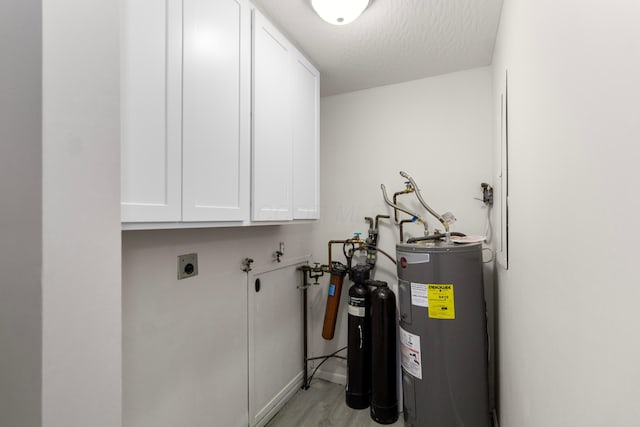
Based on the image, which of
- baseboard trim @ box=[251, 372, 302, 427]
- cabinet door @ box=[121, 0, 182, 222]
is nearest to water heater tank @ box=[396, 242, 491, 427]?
baseboard trim @ box=[251, 372, 302, 427]

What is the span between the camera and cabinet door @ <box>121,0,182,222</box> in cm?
88

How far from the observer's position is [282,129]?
166 cm

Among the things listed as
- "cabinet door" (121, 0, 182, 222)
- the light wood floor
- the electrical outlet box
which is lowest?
the light wood floor

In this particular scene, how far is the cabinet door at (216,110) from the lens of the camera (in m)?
1.09

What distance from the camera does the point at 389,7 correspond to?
1.50 metres

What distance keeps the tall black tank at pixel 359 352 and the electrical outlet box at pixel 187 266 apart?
1152mm

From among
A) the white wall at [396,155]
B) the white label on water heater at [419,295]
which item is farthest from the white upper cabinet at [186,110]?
the white wall at [396,155]

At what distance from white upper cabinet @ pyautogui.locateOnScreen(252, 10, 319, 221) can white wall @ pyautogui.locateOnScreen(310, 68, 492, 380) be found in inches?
21.9
